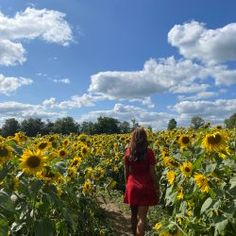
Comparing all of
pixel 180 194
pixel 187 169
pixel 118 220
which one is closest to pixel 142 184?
pixel 180 194

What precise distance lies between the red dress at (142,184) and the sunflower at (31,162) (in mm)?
3237

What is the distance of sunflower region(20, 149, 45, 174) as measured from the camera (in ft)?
14.0

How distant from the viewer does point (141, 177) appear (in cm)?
757

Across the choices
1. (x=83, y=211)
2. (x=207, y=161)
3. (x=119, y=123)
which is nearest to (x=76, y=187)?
(x=83, y=211)

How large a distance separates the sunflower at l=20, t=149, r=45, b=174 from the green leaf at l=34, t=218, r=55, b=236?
0.51m

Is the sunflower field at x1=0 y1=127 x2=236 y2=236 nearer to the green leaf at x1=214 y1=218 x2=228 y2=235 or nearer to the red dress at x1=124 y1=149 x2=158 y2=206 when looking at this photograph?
the green leaf at x1=214 y1=218 x2=228 y2=235

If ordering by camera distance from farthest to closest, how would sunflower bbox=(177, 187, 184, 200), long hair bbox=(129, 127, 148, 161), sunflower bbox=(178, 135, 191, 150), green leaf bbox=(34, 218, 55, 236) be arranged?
sunflower bbox=(178, 135, 191, 150), long hair bbox=(129, 127, 148, 161), sunflower bbox=(177, 187, 184, 200), green leaf bbox=(34, 218, 55, 236)

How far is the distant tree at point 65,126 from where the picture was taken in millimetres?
45062

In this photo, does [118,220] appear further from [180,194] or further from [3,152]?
[3,152]

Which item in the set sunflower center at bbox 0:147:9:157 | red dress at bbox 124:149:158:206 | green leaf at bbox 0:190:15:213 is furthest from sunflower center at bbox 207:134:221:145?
green leaf at bbox 0:190:15:213

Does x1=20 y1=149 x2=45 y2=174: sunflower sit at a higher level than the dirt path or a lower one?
higher

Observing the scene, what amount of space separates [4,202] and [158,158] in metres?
9.44

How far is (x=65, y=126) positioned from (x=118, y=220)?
37.1 meters

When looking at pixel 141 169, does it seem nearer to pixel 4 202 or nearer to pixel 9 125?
pixel 4 202
